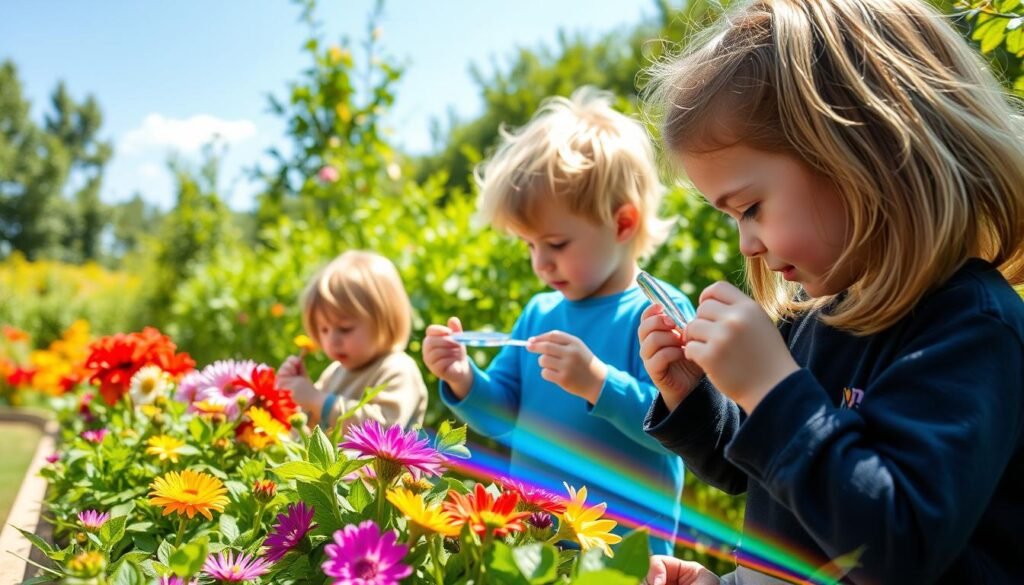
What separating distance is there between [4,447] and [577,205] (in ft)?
13.3

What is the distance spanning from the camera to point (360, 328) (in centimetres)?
260

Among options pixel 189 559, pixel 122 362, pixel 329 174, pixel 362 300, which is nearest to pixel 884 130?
pixel 189 559

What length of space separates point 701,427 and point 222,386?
1.17 m

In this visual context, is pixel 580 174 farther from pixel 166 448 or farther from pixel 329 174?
pixel 329 174

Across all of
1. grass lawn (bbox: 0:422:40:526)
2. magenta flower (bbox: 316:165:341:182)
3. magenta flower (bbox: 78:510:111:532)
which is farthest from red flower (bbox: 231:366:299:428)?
magenta flower (bbox: 316:165:341:182)

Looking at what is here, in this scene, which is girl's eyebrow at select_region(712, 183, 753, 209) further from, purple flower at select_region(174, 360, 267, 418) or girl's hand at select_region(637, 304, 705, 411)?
purple flower at select_region(174, 360, 267, 418)

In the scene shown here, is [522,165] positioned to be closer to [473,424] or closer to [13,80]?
[473,424]

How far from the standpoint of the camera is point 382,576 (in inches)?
29.4

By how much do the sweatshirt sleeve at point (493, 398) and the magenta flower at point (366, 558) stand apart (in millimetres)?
1345

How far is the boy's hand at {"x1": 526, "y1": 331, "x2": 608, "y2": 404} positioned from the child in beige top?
82 centimetres

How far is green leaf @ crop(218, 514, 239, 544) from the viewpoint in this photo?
118 cm

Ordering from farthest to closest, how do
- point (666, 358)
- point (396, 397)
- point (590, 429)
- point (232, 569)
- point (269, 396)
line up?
point (396, 397), point (590, 429), point (269, 396), point (666, 358), point (232, 569)

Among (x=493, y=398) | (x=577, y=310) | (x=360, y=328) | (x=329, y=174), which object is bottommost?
(x=493, y=398)

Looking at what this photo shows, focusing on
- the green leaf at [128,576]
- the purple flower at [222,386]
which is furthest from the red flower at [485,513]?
the purple flower at [222,386]
